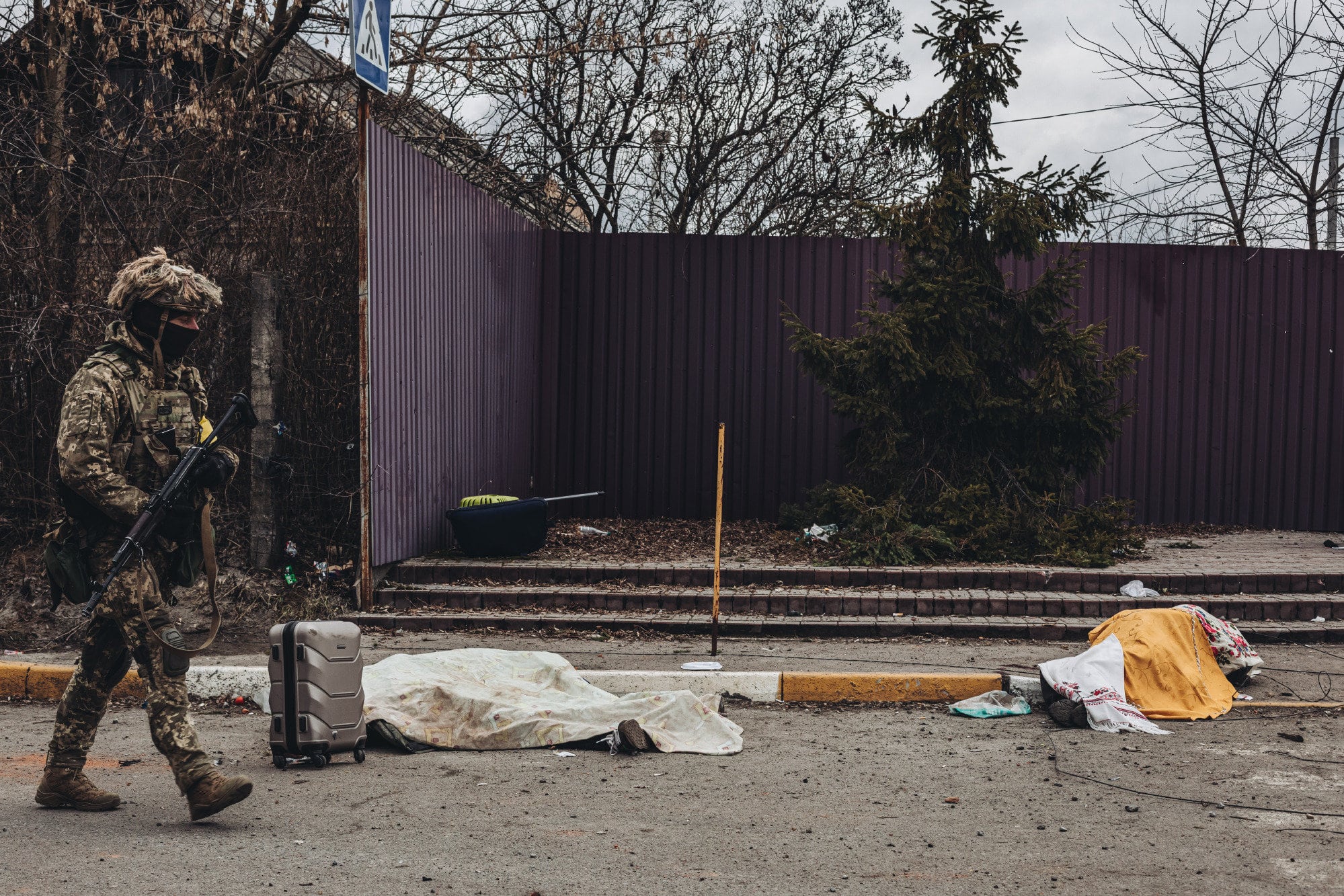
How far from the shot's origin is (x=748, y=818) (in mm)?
4504

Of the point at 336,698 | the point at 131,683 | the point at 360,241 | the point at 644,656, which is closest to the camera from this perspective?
the point at 336,698

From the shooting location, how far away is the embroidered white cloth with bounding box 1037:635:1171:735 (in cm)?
594

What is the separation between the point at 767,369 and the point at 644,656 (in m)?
5.59

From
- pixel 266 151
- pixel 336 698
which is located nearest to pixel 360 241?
pixel 266 151

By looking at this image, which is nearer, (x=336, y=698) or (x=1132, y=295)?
(x=336, y=698)

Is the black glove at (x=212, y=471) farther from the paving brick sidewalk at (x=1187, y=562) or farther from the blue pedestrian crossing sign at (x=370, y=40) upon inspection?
the paving brick sidewalk at (x=1187, y=562)

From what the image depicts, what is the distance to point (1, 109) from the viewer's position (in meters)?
9.93

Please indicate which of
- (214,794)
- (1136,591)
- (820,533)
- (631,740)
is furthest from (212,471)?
(820,533)

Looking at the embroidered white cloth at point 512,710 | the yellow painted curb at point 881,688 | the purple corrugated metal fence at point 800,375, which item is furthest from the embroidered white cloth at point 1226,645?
the purple corrugated metal fence at point 800,375

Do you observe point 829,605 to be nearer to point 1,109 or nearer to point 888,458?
point 888,458

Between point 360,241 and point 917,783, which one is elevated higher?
point 360,241

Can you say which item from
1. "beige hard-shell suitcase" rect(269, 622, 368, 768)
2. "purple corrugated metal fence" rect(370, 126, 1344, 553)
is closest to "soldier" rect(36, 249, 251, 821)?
"beige hard-shell suitcase" rect(269, 622, 368, 768)

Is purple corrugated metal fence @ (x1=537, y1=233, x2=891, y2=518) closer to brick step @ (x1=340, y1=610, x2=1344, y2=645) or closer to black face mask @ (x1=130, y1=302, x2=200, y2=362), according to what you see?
brick step @ (x1=340, y1=610, x2=1344, y2=645)

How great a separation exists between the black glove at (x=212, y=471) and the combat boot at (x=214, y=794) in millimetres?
1073
